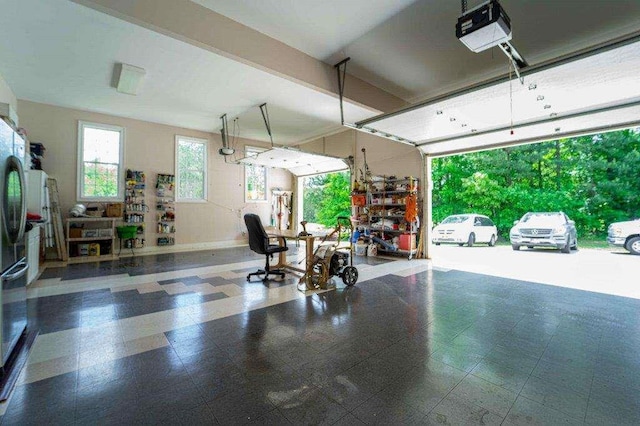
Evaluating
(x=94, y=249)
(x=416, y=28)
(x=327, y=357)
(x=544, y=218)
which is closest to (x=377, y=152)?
(x=416, y=28)

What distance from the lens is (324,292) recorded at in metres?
4.18

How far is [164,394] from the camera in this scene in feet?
5.98

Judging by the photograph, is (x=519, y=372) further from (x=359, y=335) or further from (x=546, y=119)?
(x=546, y=119)

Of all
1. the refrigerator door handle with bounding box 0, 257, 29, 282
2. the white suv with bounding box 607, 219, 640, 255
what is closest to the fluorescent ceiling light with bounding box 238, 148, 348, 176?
the refrigerator door handle with bounding box 0, 257, 29, 282

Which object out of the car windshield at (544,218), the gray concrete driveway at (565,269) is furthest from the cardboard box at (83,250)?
the car windshield at (544,218)

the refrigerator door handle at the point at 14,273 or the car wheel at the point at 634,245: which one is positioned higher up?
the refrigerator door handle at the point at 14,273

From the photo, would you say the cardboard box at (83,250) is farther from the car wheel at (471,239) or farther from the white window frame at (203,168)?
the car wheel at (471,239)

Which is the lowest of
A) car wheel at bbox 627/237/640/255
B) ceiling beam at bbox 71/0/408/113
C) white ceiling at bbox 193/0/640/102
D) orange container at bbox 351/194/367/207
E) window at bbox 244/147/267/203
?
car wheel at bbox 627/237/640/255

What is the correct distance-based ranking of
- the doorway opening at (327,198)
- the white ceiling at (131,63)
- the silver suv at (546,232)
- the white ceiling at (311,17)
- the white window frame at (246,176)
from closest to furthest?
the white ceiling at (311,17) < the white ceiling at (131,63) < the silver suv at (546,232) < the white window frame at (246,176) < the doorway opening at (327,198)

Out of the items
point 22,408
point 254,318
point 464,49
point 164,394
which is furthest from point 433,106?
point 22,408

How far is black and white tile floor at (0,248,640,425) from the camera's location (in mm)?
1686

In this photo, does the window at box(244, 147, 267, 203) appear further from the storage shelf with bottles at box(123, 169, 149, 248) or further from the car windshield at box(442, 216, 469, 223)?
the car windshield at box(442, 216, 469, 223)

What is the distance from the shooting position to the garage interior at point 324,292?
1.83 metres

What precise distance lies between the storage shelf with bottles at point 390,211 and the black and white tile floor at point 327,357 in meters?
2.94
